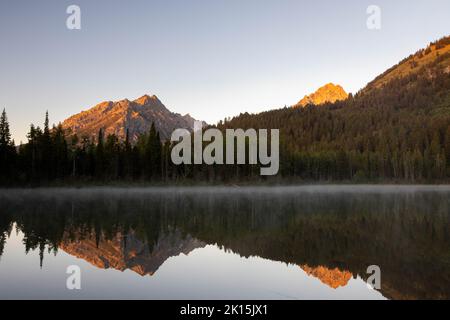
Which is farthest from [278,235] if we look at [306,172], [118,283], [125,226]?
[306,172]

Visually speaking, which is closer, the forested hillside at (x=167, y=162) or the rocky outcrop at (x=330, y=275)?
the rocky outcrop at (x=330, y=275)

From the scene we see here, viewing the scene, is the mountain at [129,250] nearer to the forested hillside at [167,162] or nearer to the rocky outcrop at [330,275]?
the rocky outcrop at [330,275]

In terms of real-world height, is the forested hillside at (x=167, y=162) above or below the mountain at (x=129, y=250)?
above

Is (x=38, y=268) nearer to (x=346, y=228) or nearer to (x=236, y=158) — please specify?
(x=346, y=228)

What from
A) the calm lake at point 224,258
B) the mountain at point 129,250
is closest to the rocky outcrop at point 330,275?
the calm lake at point 224,258

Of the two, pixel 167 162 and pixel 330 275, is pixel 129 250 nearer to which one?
pixel 330 275

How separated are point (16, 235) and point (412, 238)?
22.3m

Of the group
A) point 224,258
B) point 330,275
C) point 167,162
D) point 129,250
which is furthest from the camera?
point 167,162

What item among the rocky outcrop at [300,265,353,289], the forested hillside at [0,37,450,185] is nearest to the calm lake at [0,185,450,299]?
the rocky outcrop at [300,265,353,289]

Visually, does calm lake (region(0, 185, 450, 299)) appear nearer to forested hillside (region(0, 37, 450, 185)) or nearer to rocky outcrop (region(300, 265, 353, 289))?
rocky outcrop (region(300, 265, 353, 289))

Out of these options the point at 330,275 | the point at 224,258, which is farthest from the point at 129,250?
the point at 330,275

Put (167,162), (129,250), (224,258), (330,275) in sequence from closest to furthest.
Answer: (330,275) → (224,258) → (129,250) → (167,162)

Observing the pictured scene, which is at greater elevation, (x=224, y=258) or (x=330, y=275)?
(x=330, y=275)

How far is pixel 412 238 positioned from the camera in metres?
22.4
